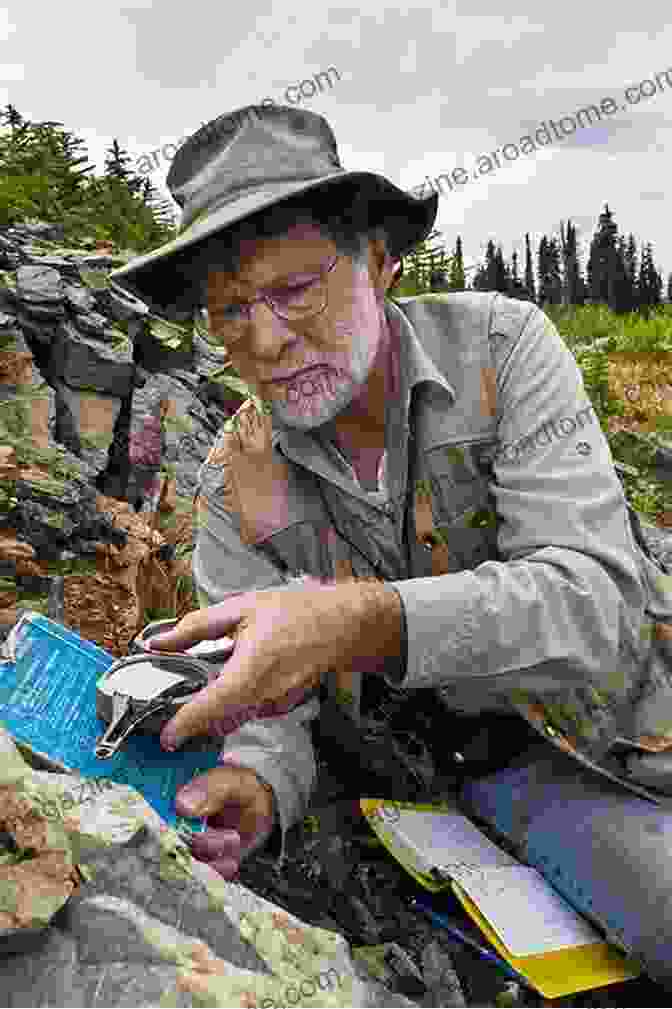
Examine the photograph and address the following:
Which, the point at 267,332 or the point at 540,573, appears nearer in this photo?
the point at 540,573

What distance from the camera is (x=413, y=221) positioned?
125 inches

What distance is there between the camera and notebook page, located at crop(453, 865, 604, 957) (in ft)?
8.44

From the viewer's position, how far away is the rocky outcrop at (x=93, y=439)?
4289 millimetres

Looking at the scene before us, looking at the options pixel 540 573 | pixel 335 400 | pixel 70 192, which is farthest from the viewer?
pixel 70 192

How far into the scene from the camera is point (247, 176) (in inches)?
107

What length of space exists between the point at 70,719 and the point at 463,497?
1342 millimetres

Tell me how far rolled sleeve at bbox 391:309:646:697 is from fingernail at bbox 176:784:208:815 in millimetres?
618

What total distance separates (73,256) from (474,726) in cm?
463

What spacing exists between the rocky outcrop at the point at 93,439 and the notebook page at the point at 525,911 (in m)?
1.92

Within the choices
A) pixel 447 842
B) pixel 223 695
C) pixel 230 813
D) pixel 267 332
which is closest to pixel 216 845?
pixel 230 813

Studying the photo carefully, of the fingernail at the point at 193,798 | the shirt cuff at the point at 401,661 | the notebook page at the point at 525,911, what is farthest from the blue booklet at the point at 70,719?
the notebook page at the point at 525,911

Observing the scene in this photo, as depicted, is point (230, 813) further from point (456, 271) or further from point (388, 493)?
point (456, 271)

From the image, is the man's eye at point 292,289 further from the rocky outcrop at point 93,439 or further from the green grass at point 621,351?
the green grass at point 621,351

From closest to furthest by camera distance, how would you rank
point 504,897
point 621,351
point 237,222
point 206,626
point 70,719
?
1. point 206,626
2. point 70,719
3. point 237,222
4. point 504,897
5. point 621,351
